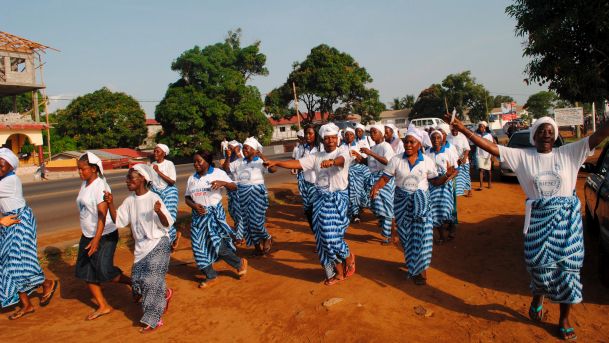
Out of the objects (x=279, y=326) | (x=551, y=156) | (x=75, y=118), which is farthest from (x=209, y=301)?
A: (x=75, y=118)

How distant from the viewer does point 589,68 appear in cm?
1204

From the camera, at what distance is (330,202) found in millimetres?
5176

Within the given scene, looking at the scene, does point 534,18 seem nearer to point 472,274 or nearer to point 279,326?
point 472,274

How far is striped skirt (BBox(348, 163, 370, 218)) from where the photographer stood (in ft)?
27.7

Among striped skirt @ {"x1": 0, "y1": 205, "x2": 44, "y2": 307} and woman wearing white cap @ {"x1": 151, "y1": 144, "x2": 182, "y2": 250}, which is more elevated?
woman wearing white cap @ {"x1": 151, "y1": 144, "x2": 182, "y2": 250}

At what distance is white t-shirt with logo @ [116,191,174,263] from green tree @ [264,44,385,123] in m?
33.9

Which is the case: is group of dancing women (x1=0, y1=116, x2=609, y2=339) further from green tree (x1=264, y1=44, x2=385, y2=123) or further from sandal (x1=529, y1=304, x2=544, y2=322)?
green tree (x1=264, y1=44, x2=385, y2=123)

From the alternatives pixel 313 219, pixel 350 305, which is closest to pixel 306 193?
pixel 313 219

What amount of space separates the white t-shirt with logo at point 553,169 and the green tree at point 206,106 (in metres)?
31.4

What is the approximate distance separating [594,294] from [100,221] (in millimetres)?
4918

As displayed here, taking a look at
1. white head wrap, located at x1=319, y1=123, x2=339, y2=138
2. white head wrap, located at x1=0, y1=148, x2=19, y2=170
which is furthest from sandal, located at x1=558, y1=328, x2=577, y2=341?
white head wrap, located at x1=0, y1=148, x2=19, y2=170

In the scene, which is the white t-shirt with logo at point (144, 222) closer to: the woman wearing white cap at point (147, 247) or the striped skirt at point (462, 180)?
the woman wearing white cap at point (147, 247)

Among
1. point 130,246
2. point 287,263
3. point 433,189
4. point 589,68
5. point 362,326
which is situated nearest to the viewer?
point 362,326

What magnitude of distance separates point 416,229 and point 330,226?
0.97m
